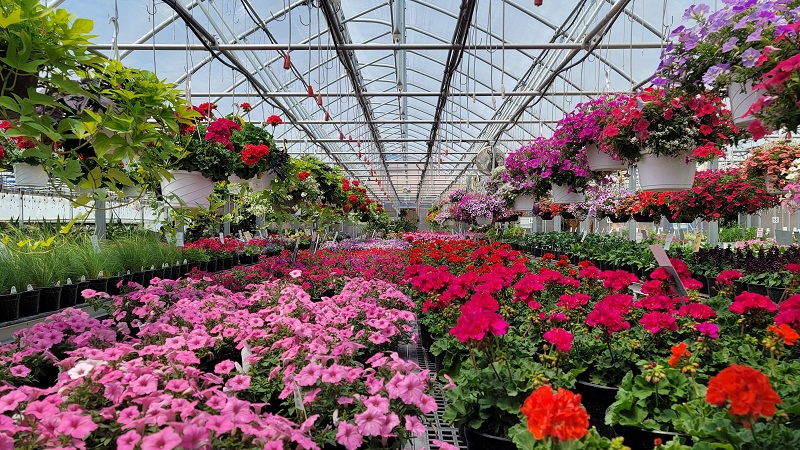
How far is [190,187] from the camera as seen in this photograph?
9.08 feet

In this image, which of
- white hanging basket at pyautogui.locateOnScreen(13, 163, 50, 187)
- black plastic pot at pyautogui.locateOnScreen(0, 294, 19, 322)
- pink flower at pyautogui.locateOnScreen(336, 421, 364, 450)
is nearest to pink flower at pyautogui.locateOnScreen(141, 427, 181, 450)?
pink flower at pyautogui.locateOnScreen(336, 421, 364, 450)

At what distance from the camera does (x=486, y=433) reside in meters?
1.41

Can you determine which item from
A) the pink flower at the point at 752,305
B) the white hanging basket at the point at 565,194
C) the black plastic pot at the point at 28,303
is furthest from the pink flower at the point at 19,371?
the white hanging basket at the point at 565,194

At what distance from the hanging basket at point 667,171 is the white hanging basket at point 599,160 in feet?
1.71

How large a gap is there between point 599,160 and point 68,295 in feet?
9.24

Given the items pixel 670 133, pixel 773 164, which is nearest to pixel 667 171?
pixel 670 133

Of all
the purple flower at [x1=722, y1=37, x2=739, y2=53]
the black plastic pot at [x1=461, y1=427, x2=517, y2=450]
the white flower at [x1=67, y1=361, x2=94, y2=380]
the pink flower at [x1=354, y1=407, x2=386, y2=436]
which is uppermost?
the purple flower at [x1=722, y1=37, x2=739, y2=53]

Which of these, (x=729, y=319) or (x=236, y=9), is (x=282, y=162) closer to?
(x=729, y=319)

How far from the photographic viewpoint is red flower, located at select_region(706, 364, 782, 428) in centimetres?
85

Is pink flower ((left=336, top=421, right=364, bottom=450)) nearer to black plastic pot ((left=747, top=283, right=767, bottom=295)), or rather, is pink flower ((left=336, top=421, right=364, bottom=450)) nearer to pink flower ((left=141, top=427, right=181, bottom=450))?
pink flower ((left=141, top=427, right=181, bottom=450))

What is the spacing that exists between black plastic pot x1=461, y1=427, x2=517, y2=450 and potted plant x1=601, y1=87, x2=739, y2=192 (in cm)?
152

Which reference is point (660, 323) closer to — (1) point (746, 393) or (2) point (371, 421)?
(1) point (746, 393)

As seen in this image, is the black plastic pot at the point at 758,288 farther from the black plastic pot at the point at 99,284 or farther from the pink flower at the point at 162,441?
the black plastic pot at the point at 99,284

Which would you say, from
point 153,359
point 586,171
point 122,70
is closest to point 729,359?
point 153,359
